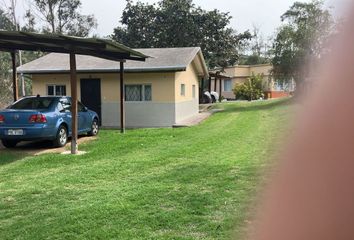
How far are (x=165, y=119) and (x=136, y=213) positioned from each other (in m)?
15.0

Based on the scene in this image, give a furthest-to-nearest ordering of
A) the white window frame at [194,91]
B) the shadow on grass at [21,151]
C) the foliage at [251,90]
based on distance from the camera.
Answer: the foliage at [251,90] < the white window frame at [194,91] < the shadow on grass at [21,151]

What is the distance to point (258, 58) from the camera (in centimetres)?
7344

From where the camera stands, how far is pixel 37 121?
44.2 ft

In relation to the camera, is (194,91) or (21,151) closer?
(21,151)

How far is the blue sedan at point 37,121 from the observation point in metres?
13.5

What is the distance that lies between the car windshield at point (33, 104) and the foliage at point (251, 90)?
1235 inches

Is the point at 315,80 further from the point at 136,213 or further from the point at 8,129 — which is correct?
the point at 8,129

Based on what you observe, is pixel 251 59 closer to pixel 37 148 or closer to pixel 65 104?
pixel 65 104

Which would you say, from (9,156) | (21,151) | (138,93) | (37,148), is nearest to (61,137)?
(37,148)

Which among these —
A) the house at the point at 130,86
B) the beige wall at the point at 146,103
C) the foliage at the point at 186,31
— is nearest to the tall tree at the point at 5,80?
the foliage at the point at 186,31

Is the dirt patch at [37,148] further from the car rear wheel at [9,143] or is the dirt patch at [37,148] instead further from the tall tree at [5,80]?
the tall tree at [5,80]

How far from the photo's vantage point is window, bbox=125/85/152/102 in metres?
21.2

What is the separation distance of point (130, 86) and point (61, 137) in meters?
7.60

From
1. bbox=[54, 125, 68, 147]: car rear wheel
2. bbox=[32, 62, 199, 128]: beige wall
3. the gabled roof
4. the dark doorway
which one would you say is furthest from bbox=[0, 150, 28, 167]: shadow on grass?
the dark doorway
